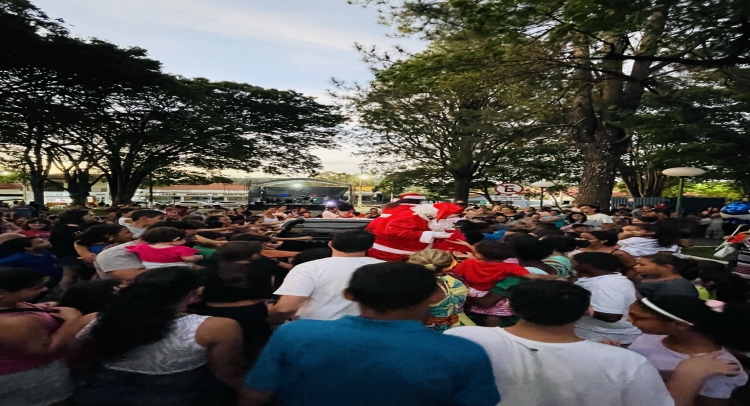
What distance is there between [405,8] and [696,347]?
9307mm

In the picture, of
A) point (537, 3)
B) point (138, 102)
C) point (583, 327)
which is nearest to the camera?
point (583, 327)

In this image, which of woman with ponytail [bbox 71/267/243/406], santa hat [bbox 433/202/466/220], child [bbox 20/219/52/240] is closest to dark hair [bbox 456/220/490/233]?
santa hat [bbox 433/202/466/220]

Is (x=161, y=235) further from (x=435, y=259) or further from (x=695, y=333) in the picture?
(x=695, y=333)

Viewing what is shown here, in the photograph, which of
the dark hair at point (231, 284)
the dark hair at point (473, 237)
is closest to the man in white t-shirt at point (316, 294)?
the dark hair at point (231, 284)

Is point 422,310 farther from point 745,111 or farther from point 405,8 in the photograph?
point 745,111

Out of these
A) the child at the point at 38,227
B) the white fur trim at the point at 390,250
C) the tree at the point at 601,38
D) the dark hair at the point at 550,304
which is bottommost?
the child at the point at 38,227

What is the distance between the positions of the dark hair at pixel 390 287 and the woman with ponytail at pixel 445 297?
87 cm

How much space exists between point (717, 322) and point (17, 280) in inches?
120

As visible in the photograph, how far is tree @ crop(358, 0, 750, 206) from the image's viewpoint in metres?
7.21

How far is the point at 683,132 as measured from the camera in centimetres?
1259

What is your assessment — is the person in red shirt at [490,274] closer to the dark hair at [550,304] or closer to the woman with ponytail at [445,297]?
the woman with ponytail at [445,297]

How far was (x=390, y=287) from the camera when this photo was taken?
1714mm

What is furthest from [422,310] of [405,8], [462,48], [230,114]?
[230,114]

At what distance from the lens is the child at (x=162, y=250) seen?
3684 millimetres
